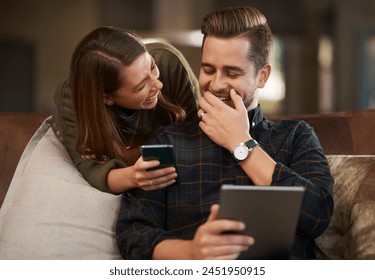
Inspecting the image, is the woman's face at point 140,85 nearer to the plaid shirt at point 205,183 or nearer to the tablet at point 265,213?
the plaid shirt at point 205,183

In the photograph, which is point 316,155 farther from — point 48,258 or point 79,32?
point 79,32

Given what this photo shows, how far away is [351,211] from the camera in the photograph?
1.56 meters

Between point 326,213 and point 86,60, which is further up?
point 86,60

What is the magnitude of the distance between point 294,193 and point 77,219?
25.8 inches

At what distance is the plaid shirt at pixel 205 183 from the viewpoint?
4.75 ft

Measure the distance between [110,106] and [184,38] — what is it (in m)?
4.76

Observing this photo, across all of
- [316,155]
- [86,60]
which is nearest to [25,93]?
[86,60]

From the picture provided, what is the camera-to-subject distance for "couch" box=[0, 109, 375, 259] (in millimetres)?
1548

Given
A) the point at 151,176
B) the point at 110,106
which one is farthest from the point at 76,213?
the point at 110,106

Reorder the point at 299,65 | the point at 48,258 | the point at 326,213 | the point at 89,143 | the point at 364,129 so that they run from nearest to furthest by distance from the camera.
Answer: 1. the point at 326,213
2. the point at 48,258
3. the point at 89,143
4. the point at 364,129
5. the point at 299,65

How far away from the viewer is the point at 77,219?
1606 mm

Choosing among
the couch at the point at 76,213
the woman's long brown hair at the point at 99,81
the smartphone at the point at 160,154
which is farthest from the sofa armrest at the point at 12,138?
the smartphone at the point at 160,154

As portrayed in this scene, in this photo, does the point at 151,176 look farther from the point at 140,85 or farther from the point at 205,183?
the point at 140,85

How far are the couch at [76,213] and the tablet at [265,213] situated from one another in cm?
28
